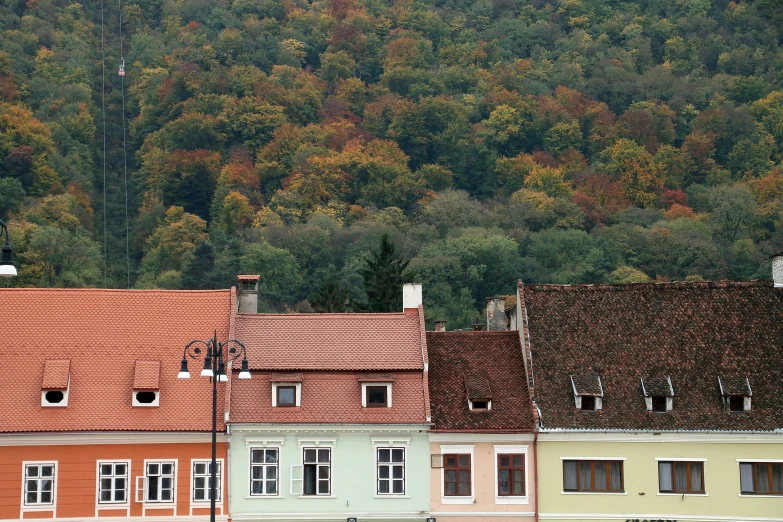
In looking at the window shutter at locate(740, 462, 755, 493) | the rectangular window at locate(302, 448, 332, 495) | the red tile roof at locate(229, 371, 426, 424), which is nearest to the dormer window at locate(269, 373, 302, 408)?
the red tile roof at locate(229, 371, 426, 424)

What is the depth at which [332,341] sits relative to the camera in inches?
1900

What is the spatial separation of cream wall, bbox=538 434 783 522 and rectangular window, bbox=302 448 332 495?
6.72 m

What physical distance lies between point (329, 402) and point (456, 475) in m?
4.68

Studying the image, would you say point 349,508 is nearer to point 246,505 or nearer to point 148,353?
point 246,505

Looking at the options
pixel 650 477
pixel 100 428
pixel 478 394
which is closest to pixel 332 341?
pixel 478 394

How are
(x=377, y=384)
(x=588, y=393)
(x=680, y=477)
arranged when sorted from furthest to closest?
1. (x=377, y=384)
2. (x=588, y=393)
3. (x=680, y=477)

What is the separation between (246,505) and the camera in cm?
4553

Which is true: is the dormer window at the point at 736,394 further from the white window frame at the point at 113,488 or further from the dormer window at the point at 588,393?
the white window frame at the point at 113,488

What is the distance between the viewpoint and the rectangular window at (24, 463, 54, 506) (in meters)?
44.5

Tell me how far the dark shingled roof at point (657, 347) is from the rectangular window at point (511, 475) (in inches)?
63.9

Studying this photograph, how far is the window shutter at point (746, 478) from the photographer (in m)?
45.8

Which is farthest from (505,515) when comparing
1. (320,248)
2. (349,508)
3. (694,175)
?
(694,175)

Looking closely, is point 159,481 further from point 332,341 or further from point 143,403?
point 332,341

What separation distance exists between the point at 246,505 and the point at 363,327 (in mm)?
7404
